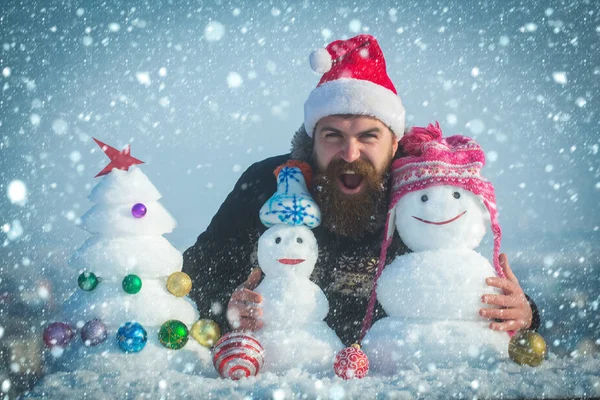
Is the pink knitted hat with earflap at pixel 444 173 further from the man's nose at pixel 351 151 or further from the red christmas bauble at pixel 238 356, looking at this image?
the red christmas bauble at pixel 238 356

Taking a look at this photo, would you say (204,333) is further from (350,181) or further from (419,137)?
(419,137)

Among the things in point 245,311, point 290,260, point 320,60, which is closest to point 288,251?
point 290,260

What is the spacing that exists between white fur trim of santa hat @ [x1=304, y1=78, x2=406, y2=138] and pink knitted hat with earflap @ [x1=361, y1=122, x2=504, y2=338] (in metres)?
0.49

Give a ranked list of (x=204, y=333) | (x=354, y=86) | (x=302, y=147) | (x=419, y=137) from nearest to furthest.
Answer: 1. (x=204, y=333)
2. (x=419, y=137)
3. (x=354, y=86)
4. (x=302, y=147)

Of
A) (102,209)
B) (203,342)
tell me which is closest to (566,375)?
(203,342)

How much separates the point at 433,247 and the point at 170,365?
3.56 feet

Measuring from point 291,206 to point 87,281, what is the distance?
86 cm

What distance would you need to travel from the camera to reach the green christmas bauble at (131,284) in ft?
5.75

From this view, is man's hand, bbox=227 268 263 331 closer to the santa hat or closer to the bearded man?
the bearded man

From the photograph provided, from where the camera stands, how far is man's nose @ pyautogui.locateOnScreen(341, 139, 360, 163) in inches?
85.6

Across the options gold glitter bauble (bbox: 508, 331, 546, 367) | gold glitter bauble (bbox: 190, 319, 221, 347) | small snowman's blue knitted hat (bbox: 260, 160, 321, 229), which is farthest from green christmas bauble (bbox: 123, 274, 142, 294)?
gold glitter bauble (bbox: 508, 331, 546, 367)

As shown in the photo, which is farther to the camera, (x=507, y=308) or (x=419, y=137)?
(x=419, y=137)

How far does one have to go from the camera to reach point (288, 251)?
5.82ft

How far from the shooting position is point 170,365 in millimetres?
1663
